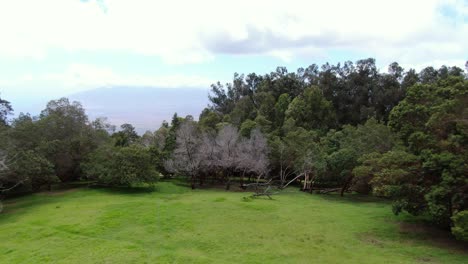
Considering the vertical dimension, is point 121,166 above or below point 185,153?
below

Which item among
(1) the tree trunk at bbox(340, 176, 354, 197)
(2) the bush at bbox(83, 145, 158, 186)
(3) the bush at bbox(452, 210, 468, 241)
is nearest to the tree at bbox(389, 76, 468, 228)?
(3) the bush at bbox(452, 210, 468, 241)

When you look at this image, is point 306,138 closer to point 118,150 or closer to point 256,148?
point 256,148

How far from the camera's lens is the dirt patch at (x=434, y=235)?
63.4 feet

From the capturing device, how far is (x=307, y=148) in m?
40.9

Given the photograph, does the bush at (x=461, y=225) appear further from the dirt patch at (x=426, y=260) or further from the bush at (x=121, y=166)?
the bush at (x=121, y=166)

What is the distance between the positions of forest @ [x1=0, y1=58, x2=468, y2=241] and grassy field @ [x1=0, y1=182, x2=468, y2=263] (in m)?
2.01

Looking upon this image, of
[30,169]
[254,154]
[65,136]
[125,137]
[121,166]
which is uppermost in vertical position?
[125,137]

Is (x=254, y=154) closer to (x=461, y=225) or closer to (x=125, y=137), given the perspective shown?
(x=125, y=137)

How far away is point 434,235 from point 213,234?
12.6 metres

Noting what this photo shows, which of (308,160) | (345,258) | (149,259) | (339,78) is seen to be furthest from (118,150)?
(339,78)

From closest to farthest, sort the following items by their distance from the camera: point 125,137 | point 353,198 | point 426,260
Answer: point 426,260
point 353,198
point 125,137

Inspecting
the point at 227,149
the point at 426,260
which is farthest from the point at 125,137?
the point at 426,260

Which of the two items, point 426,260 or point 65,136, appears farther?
point 65,136

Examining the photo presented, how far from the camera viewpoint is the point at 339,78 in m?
69.1
